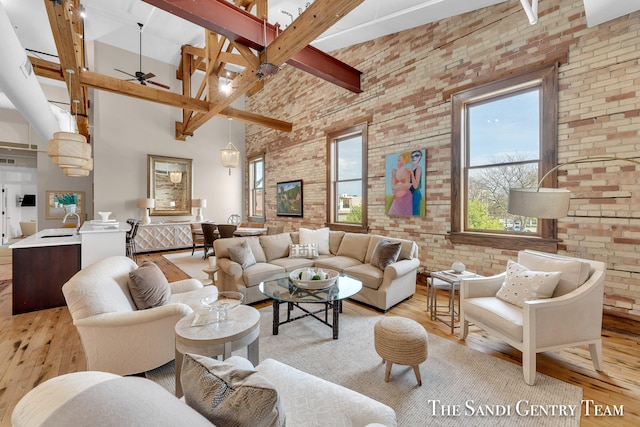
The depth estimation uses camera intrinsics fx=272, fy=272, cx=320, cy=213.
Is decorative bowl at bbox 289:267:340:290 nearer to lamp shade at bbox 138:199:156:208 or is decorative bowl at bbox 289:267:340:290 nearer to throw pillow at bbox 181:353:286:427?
throw pillow at bbox 181:353:286:427

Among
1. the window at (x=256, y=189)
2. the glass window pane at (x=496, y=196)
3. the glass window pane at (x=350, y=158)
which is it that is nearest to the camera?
the glass window pane at (x=496, y=196)

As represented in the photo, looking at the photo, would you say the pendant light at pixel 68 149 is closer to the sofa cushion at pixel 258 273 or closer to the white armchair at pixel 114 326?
the white armchair at pixel 114 326

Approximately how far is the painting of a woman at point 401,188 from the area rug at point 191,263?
3735mm

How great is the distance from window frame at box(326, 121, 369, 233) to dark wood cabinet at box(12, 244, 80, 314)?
4413mm

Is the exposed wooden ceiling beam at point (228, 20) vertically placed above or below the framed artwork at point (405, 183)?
above

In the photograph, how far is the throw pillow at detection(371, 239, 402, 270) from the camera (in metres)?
3.64

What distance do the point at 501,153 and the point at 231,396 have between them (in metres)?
4.36

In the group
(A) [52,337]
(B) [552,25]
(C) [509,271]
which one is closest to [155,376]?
(A) [52,337]

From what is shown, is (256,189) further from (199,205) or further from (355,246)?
(355,246)

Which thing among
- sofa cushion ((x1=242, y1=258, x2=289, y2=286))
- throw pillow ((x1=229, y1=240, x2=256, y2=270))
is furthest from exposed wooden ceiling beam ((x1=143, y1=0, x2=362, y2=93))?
sofa cushion ((x1=242, y1=258, x2=289, y2=286))

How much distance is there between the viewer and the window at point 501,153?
338 cm

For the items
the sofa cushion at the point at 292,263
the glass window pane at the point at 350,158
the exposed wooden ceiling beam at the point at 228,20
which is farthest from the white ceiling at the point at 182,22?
the sofa cushion at the point at 292,263

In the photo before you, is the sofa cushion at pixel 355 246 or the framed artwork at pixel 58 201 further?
the framed artwork at pixel 58 201

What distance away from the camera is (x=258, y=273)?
143 inches
